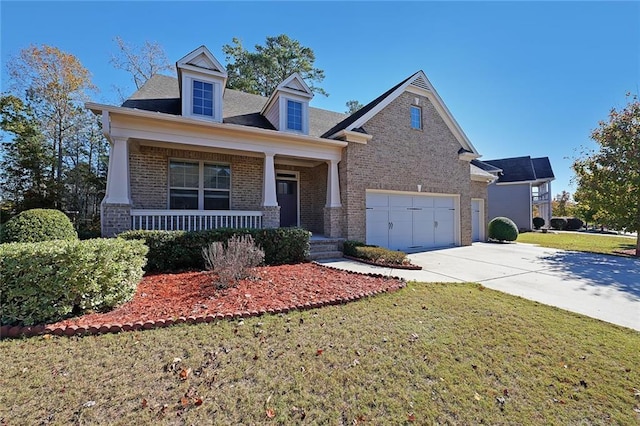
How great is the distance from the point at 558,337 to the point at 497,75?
13.2m

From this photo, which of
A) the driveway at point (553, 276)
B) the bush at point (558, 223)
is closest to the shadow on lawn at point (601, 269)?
the driveway at point (553, 276)

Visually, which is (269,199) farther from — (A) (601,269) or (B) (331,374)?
(A) (601,269)

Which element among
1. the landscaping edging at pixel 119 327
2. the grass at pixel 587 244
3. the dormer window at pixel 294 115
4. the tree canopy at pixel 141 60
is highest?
the tree canopy at pixel 141 60

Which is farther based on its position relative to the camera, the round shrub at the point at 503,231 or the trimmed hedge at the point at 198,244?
the round shrub at the point at 503,231

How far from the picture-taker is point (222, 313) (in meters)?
4.16

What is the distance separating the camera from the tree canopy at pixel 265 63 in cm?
2216

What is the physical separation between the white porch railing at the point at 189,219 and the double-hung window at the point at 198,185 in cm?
166

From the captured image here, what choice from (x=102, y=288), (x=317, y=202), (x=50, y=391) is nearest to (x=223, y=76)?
(x=317, y=202)

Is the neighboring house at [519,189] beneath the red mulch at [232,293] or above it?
above

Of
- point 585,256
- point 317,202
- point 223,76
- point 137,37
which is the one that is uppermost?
point 137,37

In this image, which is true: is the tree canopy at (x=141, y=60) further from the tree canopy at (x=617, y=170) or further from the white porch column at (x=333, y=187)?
the tree canopy at (x=617, y=170)

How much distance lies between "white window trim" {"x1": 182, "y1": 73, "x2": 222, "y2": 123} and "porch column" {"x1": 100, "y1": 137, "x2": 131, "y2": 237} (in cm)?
→ 220

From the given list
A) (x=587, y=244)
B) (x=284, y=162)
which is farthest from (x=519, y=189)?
(x=284, y=162)

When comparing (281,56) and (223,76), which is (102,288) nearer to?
(223,76)
